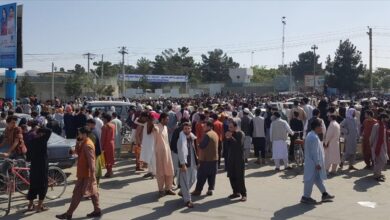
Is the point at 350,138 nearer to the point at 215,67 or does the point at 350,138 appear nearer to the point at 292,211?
the point at 292,211

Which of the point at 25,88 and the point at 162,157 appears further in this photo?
the point at 25,88

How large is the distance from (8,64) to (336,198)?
73.5 feet

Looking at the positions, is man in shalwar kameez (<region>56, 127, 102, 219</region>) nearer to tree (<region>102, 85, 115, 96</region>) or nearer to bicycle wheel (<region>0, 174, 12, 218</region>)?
bicycle wheel (<region>0, 174, 12, 218</region>)

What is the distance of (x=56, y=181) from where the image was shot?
10.5m

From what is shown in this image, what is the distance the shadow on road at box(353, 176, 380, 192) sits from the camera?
11266mm

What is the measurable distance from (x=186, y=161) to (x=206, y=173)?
77 cm

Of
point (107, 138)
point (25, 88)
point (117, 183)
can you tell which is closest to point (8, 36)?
point (107, 138)

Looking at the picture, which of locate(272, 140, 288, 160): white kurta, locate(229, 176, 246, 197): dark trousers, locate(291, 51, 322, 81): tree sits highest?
locate(291, 51, 322, 81): tree

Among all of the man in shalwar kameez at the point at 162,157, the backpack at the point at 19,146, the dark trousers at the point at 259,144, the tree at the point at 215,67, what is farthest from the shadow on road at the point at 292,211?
the tree at the point at 215,67

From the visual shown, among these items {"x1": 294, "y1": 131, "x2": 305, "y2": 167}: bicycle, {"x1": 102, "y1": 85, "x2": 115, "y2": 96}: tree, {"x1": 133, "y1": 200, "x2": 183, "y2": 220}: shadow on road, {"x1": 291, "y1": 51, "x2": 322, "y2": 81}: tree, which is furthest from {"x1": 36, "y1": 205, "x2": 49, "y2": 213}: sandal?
{"x1": 291, "y1": 51, "x2": 322, "y2": 81}: tree

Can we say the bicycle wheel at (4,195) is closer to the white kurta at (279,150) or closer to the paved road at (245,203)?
the paved road at (245,203)

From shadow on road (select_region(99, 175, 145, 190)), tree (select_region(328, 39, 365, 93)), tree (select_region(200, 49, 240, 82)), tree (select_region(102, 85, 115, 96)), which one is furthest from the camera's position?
tree (select_region(200, 49, 240, 82))

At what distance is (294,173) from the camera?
43.2ft

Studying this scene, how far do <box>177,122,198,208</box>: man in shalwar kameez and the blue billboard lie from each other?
66.7 feet
